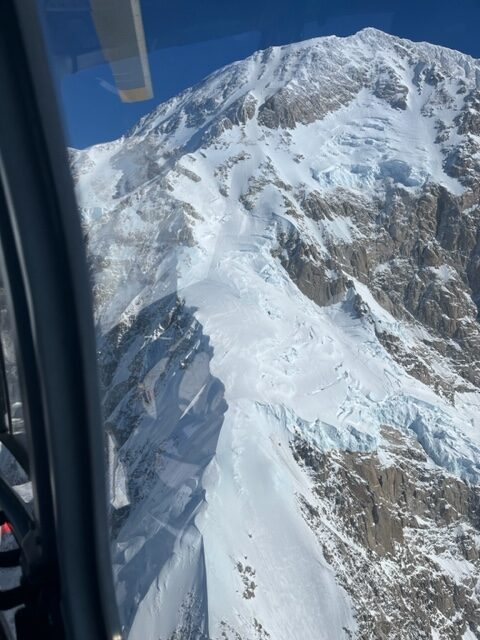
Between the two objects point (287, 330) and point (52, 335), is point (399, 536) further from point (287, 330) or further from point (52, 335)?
point (52, 335)

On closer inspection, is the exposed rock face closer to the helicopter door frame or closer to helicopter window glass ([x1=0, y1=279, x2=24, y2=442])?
helicopter window glass ([x1=0, y1=279, x2=24, y2=442])

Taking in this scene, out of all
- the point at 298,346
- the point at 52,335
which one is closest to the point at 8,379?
the point at 52,335

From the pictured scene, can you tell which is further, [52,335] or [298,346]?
[298,346]

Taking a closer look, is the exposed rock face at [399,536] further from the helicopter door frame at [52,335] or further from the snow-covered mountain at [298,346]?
the helicopter door frame at [52,335]

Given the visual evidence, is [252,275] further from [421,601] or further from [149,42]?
[149,42]

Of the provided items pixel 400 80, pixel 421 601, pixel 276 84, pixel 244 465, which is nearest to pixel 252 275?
pixel 244 465

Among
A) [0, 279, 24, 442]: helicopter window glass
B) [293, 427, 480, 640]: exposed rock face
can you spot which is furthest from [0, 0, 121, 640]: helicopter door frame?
[293, 427, 480, 640]: exposed rock face

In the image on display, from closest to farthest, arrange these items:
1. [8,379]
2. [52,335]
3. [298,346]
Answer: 1. [52,335]
2. [8,379]
3. [298,346]

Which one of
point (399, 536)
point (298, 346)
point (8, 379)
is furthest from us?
point (298, 346)
